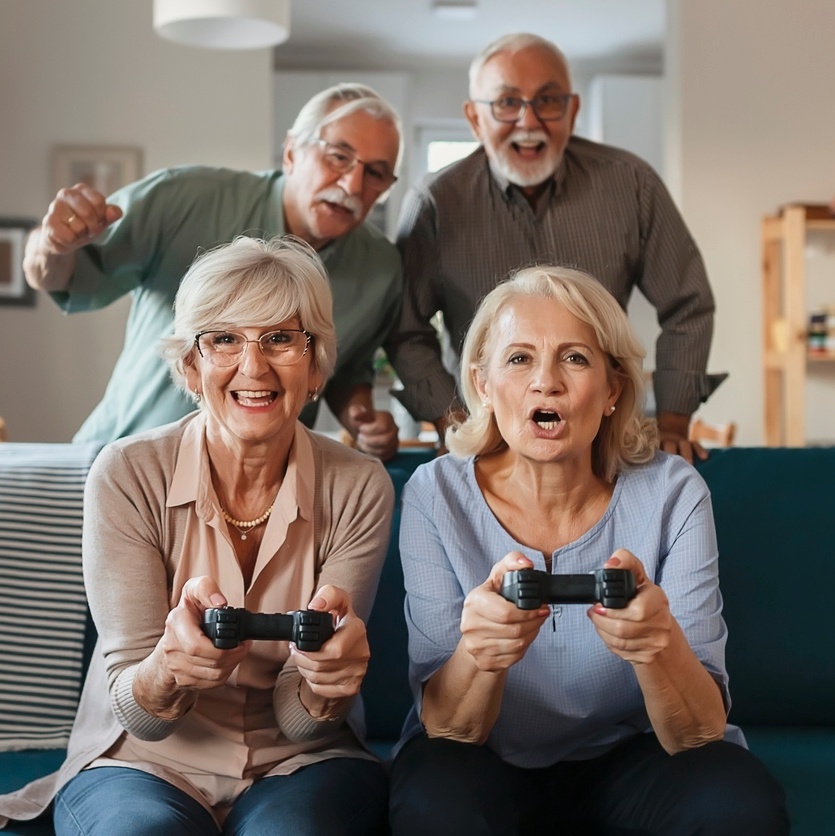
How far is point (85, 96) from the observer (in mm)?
5547

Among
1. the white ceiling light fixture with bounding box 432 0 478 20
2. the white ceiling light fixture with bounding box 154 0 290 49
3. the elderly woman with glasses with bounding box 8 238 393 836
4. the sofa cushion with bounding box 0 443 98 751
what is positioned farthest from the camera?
the white ceiling light fixture with bounding box 432 0 478 20

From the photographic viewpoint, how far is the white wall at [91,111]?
554 centimetres

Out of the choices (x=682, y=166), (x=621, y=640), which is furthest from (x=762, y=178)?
(x=621, y=640)

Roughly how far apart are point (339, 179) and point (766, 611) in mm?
1168

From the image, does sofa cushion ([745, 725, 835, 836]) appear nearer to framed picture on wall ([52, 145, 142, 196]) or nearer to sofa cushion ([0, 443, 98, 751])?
sofa cushion ([0, 443, 98, 751])

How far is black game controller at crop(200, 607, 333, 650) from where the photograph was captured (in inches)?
54.2

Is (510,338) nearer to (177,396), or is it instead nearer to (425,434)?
(177,396)

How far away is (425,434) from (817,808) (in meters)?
3.31

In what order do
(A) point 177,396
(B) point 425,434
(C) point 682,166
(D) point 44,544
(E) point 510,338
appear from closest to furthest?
(E) point 510,338
(D) point 44,544
(A) point 177,396
(B) point 425,434
(C) point 682,166

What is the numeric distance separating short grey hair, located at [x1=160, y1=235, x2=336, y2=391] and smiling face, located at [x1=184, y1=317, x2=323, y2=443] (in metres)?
0.02

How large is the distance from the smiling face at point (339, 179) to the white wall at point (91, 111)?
3.38 metres

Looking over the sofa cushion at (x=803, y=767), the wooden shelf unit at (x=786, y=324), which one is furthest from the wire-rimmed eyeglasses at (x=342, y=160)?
the wooden shelf unit at (x=786, y=324)

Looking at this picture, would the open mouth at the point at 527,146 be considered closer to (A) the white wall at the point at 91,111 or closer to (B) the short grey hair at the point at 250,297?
(B) the short grey hair at the point at 250,297

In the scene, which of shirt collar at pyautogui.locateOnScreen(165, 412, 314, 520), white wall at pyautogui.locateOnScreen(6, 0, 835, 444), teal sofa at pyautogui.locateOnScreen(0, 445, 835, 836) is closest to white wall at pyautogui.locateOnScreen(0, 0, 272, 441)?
white wall at pyautogui.locateOnScreen(6, 0, 835, 444)
